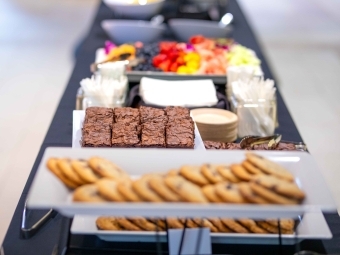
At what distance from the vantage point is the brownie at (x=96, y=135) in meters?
1.24

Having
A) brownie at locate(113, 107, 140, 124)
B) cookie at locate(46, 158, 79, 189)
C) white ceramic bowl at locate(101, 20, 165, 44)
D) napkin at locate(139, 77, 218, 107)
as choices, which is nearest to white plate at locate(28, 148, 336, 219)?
cookie at locate(46, 158, 79, 189)

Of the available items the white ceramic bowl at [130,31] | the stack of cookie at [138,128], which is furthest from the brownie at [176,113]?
the white ceramic bowl at [130,31]

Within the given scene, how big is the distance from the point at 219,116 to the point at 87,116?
48cm

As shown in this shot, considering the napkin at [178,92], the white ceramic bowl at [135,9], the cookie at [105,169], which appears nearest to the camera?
the cookie at [105,169]

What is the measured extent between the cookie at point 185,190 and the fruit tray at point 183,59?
3.70 feet

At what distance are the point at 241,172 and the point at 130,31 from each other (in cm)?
176

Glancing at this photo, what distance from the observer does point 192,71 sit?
197 cm

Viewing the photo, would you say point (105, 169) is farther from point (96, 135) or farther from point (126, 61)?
point (126, 61)

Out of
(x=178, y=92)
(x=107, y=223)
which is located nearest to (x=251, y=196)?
(x=107, y=223)

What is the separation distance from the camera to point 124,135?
1.29 m

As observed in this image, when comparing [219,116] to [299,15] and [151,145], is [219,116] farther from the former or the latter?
[299,15]

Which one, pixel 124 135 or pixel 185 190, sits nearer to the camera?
pixel 185 190

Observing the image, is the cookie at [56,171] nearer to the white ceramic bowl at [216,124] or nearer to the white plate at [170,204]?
the white plate at [170,204]

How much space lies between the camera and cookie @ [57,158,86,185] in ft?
2.72
